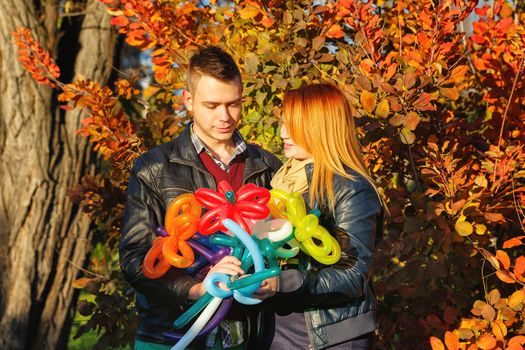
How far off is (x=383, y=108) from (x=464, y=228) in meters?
0.63

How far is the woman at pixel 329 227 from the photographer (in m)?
2.62

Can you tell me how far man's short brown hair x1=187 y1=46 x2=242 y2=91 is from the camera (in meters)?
2.86

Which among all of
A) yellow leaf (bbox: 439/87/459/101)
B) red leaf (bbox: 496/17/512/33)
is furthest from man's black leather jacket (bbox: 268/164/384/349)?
red leaf (bbox: 496/17/512/33)

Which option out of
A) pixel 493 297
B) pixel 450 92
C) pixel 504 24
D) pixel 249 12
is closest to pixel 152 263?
pixel 493 297

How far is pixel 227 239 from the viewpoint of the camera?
2.49 m

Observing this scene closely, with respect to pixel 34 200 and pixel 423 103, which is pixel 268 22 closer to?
pixel 423 103

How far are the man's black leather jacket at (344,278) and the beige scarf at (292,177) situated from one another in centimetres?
5

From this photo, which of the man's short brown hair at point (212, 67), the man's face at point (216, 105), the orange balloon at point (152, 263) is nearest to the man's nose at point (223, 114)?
the man's face at point (216, 105)

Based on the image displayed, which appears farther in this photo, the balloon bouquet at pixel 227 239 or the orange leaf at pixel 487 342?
the orange leaf at pixel 487 342

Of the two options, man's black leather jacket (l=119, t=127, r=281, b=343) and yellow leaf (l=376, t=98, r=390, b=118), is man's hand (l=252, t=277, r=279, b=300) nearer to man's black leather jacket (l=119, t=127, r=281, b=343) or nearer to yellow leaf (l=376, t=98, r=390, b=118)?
man's black leather jacket (l=119, t=127, r=281, b=343)

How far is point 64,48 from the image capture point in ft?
18.7

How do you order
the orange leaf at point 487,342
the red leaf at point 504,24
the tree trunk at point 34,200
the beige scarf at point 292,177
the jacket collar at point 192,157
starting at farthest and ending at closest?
1. the tree trunk at point 34,200
2. the red leaf at point 504,24
3. the orange leaf at point 487,342
4. the jacket collar at point 192,157
5. the beige scarf at point 292,177

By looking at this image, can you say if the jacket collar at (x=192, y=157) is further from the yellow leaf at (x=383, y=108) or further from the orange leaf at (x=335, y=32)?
the orange leaf at (x=335, y=32)

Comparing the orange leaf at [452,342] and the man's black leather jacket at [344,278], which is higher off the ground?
the man's black leather jacket at [344,278]
